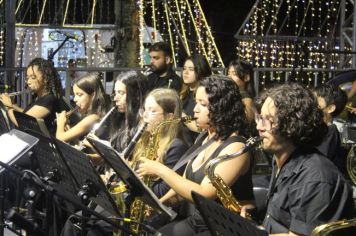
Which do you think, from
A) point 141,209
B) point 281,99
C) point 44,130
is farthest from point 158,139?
point 281,99

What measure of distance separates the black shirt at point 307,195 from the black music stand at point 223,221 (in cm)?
55

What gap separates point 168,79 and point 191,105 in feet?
2.34

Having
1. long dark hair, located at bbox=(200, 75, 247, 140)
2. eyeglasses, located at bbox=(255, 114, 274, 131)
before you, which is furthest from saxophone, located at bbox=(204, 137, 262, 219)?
eyeglasses, located at bbox=(255, 114, 274, 131)

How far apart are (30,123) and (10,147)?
915 mm

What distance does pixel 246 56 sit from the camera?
40.2 ft

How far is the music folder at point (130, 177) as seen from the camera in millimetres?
3758

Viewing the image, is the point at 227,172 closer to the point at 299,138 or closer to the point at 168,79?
the point at 299,138

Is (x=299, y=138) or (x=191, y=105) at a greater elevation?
(x=299, y=138)

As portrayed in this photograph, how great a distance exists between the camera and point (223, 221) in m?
2.79

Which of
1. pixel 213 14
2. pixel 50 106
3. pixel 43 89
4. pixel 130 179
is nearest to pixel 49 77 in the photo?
pixel 43 89

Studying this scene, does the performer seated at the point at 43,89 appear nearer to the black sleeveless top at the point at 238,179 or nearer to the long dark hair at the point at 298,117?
the black sleeveless top at the point at 238,179

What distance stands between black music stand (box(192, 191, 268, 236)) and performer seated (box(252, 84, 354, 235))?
1.80 feet

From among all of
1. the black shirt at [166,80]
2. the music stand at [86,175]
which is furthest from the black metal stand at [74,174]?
the black shirt at [166,80]

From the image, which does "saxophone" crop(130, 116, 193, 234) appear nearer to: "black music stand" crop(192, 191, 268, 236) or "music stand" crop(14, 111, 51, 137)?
"music stand" crop(14, 111, 51, 137)
